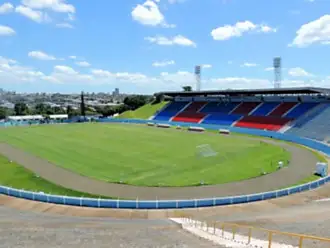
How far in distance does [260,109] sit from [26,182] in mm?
61015

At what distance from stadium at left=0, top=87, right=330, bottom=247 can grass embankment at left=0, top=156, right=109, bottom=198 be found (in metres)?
0.10

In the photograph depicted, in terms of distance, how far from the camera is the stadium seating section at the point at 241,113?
70.7 meters

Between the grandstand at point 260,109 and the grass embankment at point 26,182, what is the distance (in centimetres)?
4367

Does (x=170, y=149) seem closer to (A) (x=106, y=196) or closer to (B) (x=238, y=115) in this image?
(A) (x=106, y=196)

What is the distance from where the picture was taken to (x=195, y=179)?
31.7 metres

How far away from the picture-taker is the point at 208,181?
102ft

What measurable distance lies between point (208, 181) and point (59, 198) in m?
13.2

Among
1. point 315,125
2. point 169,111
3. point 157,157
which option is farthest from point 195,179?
point 169,111

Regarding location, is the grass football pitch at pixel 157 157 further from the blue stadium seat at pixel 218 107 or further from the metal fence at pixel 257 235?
the blue stadium seat at pixel 218 107

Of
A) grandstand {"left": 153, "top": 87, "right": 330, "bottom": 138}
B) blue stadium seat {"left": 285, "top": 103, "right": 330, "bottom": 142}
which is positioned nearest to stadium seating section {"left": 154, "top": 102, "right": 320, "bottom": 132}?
grandstand {"left": 153, "top": 87, "right": 330, "bottom": 138}

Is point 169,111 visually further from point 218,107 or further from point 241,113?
point 241,113

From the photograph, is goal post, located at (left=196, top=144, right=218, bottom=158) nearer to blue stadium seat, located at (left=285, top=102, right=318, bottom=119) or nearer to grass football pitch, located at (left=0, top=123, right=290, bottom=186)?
grass football pitch, located at (left=0, top=123, right=290, bottom=186)

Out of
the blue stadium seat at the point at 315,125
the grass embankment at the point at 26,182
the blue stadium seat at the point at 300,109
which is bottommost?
the grass embankment at the point at 26,182

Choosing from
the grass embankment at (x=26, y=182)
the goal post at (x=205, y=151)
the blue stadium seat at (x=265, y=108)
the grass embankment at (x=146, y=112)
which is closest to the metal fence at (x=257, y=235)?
the grass embankment at (x=26, y=182)
